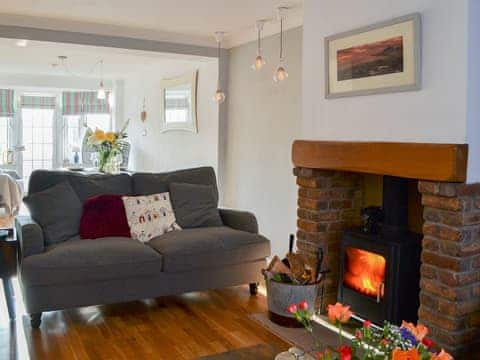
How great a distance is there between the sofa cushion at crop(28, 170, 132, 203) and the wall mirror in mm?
2161

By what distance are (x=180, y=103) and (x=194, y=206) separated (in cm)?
275

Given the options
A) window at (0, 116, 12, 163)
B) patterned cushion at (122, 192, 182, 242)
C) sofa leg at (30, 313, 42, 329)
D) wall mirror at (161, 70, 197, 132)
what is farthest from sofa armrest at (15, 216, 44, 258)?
window at (0, 116, 12, 163)

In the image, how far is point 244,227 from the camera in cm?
427

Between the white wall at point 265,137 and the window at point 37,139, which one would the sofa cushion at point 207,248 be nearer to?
the white wall at point 265,137

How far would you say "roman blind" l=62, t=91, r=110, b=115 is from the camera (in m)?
9.83


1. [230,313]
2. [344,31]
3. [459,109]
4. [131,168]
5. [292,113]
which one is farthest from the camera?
[131,168]

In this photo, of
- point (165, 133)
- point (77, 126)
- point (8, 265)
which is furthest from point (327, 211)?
point (77, 126)

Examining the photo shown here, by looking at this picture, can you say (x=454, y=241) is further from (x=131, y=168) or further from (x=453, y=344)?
(x=131, y=168)

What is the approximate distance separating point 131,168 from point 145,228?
17.5 feet

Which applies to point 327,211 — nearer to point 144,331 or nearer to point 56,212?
point 144,331

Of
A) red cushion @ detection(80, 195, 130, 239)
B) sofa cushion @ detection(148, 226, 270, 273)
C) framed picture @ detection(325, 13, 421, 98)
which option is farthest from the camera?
red cushion @ detection(80, 195, 130, 239)

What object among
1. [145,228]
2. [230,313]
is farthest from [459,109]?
[145,228]

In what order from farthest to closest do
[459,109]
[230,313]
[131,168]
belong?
[131,168], [230,313], [459,109]

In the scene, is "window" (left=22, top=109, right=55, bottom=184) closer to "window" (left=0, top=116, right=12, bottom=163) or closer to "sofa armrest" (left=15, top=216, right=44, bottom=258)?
"window" (left=0, top=116, right=12, bottom=163)
